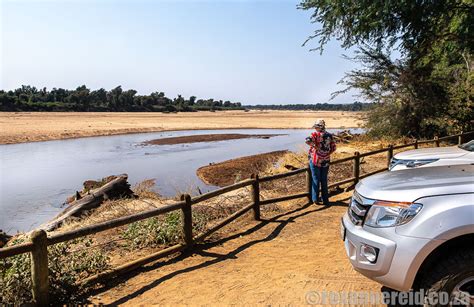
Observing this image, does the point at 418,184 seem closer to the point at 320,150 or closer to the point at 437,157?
the point at 437,157

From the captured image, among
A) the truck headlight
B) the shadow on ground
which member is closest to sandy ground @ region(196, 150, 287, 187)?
the shadow on ground

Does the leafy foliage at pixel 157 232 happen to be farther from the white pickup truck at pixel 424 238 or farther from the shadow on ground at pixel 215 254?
the white pickup truck at pixel 424 238

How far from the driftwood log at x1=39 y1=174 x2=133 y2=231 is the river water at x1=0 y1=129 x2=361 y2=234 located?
147cm

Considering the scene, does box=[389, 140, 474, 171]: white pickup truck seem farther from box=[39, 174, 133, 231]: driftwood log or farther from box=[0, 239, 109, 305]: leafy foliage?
box=[39, 174, 133, 231]: driftwood log

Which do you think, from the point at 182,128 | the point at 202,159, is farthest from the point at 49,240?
the point at 182,128

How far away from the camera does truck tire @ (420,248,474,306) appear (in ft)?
9.32

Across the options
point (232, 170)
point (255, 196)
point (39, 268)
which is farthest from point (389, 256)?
point (232, 170)

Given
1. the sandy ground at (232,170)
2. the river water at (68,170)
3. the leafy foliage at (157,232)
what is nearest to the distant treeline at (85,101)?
the river water at (68,170)

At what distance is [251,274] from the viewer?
4.95 meters

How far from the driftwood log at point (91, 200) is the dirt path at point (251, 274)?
16.9 feet

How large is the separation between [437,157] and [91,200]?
8.60 m

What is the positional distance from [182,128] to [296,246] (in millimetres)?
47384

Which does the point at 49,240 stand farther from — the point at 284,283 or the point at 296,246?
the point at 296,246

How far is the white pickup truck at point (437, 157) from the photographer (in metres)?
5.97
